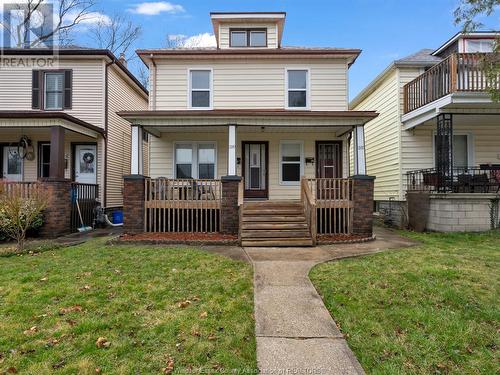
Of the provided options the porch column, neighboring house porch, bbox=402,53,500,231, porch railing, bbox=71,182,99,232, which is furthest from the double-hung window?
neighboring house porch, bbox=402,53,500,231

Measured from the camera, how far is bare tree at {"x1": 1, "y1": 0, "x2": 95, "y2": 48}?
19719 mm

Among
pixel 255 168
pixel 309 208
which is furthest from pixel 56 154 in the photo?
pixel 309 208

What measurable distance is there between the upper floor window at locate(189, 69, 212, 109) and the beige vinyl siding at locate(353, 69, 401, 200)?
7.05 m

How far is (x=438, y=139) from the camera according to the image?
414 inches

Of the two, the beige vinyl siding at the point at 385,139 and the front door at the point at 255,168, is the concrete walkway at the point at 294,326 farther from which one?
the beige vinyl siding at the point at 385,139

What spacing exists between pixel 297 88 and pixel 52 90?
9.60 metres

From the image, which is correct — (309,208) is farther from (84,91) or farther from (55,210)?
(84,91)

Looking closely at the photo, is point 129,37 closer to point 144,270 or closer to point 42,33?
point 42,33

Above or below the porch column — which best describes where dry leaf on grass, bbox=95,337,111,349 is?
below

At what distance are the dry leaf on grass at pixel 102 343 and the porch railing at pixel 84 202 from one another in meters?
8.54

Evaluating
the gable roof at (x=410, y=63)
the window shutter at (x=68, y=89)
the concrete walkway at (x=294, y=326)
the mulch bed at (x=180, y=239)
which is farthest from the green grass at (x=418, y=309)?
the window shutter at (x=68, y=89)

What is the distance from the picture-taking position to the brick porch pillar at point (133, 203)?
30.3ft

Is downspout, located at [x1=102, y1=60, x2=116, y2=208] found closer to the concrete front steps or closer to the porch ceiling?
the porch ceiling

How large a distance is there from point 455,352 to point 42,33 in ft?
84.6
